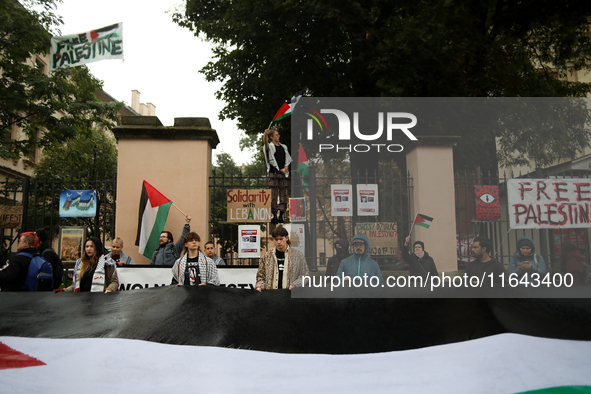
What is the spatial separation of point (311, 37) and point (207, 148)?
380 cm

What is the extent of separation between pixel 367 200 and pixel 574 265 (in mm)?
1857

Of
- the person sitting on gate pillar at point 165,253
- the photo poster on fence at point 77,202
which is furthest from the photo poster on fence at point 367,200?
the photo poster on fence at point 77,202

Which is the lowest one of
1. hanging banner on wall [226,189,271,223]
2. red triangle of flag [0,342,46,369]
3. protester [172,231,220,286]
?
red triangle of flag [0,342,46,369]

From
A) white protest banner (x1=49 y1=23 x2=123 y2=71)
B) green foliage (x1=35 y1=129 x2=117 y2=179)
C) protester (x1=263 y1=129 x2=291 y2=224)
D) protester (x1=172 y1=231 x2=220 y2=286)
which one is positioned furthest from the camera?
green foliage (x1=35 y1=129 x2=117 y2=179)

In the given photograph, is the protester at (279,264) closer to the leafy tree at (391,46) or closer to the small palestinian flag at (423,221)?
the small palestinian flag at (423,221)

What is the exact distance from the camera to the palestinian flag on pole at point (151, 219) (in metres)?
7.70

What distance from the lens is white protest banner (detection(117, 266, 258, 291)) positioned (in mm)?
5625

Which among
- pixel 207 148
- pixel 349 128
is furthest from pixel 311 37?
pixel 349 128

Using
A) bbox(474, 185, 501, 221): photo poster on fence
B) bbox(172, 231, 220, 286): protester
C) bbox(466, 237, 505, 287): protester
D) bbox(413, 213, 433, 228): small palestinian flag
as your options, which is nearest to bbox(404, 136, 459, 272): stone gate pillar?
bbox(413, 213, 433, 228): small palestinian flag

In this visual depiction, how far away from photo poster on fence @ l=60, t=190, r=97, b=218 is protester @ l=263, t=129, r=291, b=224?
3.61 meters

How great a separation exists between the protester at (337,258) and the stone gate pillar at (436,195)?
1.92 feet

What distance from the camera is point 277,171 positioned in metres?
6.86

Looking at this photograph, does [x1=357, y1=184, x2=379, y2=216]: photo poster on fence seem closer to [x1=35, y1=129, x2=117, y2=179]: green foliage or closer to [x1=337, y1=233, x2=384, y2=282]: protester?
[x1=337, y1=233, x2=384, y2=282]: protester

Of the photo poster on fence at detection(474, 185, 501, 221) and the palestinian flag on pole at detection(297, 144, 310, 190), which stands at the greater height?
the palestinian flag on pole at detection(297, 144, 310, 190)
